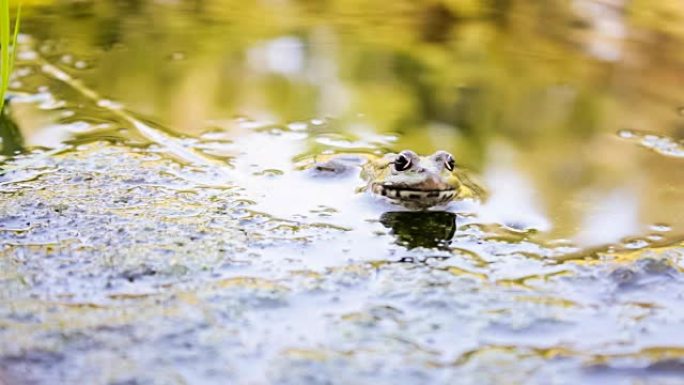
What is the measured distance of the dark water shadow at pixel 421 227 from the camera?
7.67 ft

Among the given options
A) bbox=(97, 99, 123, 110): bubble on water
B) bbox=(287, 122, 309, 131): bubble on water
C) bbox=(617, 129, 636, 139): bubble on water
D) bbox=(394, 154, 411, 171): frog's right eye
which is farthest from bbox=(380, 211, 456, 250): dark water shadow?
bbox=(97, 99, 123, 110): bubble on water

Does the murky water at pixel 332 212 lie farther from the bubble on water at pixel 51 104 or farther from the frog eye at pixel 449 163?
the frog eye at pixel 449 163

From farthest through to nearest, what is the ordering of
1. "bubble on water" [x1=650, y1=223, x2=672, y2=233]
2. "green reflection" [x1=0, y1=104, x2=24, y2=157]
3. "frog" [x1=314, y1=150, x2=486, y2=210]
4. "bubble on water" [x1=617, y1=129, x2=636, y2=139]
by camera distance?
1. "bubble on water" [x1=617, y1=129, x2=636, y2=139]
2. "green reflection" [x1=0, y1=104, x2=24, y2=157]
3. "frog" [x1=314, y1=150, x2=486, y2=210]
4. "bubble on water" [x1=650, y1=223, x2=672, y2=233]

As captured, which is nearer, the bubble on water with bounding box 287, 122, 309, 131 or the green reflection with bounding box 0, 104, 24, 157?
the green reflection with bounding box 0, 104, 24, 157

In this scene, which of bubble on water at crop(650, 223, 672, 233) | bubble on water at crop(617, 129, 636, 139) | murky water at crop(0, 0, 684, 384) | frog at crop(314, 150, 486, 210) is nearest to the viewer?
murky water at crop(0, 0, 684, 384)

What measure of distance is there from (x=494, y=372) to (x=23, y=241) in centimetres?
122

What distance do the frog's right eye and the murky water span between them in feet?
0.41

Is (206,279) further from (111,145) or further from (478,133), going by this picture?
(478,133)

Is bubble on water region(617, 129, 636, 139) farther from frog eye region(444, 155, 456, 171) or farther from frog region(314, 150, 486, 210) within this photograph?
frog eye region(444, 155, 456, 171)

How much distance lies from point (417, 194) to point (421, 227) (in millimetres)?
142

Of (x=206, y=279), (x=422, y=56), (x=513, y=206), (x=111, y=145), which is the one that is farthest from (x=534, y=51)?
(x=206, y=279)

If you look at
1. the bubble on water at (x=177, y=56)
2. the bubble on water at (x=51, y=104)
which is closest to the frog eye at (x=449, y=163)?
the bubble on water at (x=51, y=104)

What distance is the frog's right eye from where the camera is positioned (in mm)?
2566

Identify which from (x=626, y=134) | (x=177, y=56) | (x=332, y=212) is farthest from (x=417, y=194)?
(x=177, y=56)
